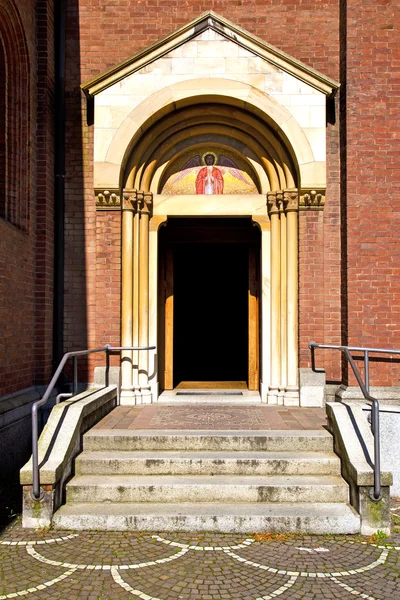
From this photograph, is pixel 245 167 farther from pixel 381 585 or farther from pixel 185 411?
pixel 381 585

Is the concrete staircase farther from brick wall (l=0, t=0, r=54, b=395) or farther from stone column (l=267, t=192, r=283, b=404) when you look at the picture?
stone column (l=267, t=192, r=283, b=404)

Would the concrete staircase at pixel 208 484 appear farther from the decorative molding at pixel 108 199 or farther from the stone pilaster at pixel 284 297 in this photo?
the decorative molding at pixel 108 199

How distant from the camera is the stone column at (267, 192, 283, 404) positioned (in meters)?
7.41

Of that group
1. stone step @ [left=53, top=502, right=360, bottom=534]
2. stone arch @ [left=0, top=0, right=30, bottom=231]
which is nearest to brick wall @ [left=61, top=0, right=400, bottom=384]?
stone arch @ [left=0, top=0, right=30, bottom=231]

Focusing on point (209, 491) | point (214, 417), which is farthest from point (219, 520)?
point (214, 417)

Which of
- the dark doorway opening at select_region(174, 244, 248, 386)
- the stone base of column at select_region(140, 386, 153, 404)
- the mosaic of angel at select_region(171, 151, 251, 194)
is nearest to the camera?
the stone base of column at select_region(140, 386, 153, 404)

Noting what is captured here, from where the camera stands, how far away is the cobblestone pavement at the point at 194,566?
11.0 ft

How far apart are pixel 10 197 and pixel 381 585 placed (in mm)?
6029

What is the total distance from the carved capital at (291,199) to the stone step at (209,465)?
150 inches

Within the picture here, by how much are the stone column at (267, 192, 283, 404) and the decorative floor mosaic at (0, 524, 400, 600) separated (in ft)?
11.0

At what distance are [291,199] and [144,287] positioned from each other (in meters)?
2.59

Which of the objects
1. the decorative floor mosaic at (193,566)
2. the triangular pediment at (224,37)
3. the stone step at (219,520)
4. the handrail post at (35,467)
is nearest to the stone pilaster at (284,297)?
the triangular pediment at (224,37)

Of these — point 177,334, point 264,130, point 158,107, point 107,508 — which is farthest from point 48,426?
point 177,334

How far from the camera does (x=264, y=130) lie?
292 inches
